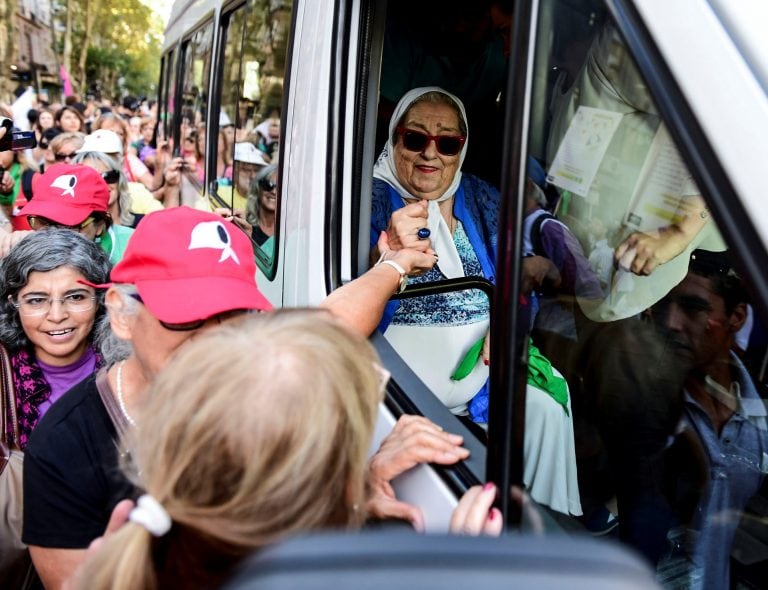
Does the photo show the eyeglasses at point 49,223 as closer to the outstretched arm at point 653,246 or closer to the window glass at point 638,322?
the window glass at point 638,322

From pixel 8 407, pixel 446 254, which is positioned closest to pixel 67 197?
pixel 8 407

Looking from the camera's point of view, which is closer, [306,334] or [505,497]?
[306,334]

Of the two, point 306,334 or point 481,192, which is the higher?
point 481,192

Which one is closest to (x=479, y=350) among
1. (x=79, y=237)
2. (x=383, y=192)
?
(x=383, y=192)

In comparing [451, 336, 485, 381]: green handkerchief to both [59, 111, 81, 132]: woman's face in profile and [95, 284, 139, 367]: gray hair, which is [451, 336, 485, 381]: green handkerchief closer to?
[95, 284, 139, 367]: gray hair

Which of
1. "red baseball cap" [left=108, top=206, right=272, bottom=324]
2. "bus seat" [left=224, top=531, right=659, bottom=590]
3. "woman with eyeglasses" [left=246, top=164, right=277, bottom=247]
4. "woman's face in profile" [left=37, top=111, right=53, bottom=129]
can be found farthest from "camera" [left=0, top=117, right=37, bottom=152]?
"woman's face in profile" [left=37, top=111, right=53, bottom=129]

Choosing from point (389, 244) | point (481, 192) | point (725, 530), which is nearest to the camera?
point (725, 530)

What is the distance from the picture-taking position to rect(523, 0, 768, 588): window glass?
116cm

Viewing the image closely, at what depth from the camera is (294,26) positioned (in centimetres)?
227

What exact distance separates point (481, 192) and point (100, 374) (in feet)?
4.90

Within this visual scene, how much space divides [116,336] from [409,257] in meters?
0.80

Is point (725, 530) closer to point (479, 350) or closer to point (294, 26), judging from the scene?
point (479, 350)

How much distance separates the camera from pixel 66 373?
7.27 feet

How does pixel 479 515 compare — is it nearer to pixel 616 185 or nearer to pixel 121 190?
pixel 616 185
